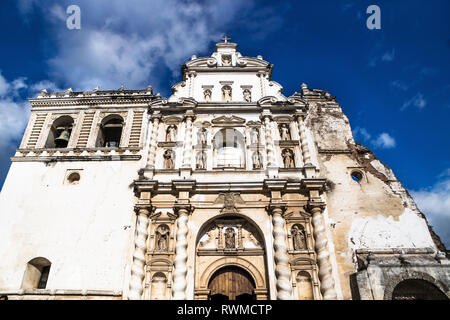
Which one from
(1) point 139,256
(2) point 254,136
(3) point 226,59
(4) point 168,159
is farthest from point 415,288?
(3) point 226,59

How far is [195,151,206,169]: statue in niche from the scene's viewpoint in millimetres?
13547

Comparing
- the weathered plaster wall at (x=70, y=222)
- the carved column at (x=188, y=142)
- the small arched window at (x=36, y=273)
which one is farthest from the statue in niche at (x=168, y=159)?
the small arched window at (x=36, y=273)

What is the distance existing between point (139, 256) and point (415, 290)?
30.9 ft

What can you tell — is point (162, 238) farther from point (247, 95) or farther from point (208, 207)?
point (247, 95)

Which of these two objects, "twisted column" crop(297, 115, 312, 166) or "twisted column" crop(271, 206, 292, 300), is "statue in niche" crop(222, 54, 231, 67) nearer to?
"twisted column" crop(297, 115, 312, 166)

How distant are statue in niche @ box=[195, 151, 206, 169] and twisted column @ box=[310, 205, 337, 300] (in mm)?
4668

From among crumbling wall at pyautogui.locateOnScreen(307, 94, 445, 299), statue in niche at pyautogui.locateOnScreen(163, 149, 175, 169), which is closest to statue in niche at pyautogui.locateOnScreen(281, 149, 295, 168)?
crumbling wall at pyautogui.locateOnScreen(307, 94, 445, 299)

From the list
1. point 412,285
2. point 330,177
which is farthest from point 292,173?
point 412,285

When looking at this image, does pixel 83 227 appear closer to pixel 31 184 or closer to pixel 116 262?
pixel 116 262

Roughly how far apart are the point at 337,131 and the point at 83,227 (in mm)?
11439

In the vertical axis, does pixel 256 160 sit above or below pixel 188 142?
below

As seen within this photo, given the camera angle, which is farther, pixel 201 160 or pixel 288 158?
pixel 288 158

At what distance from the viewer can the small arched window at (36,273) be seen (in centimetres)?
1159

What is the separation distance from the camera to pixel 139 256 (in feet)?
37.5
